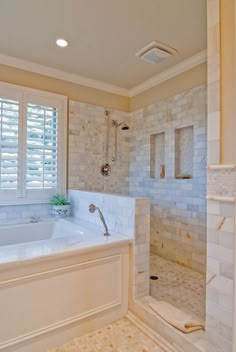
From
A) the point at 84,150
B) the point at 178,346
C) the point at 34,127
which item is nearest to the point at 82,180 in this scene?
the point at 84,150

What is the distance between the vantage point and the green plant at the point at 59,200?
9.91 ft

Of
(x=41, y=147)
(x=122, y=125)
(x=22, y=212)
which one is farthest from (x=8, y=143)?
(x=122, y=125)

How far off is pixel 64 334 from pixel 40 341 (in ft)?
0.59

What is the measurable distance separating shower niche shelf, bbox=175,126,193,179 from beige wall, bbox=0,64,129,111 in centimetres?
124

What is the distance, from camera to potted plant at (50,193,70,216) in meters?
2.98

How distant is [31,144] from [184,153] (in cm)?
205

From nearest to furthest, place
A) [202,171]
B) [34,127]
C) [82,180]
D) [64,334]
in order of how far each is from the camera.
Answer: [64,334] < [202,171] < [34,127] < [82,180]

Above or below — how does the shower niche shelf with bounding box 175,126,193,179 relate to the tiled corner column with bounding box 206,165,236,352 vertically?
above

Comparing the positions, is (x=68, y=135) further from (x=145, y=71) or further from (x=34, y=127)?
(x=145, y=71)

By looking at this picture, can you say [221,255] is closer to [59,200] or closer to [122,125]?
[59,200]

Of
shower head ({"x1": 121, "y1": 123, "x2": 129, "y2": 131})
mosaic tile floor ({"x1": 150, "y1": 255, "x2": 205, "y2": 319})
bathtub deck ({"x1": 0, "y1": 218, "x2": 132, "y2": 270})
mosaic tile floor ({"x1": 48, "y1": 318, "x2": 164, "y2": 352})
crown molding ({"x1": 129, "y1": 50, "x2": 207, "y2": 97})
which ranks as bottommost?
mosaic tile floor ({"x1": 48, "y1": 318, "x2": 164, "y2": 352})

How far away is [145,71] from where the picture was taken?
3.14 m

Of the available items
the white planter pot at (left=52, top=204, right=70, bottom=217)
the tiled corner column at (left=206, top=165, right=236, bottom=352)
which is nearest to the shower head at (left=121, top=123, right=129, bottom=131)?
the white planter pot at (left=52, top=204, right=70, bottom=217)

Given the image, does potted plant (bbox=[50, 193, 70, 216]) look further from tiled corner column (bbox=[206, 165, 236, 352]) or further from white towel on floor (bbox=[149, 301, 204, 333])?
tiled corner column (bbox=[206, 165, 236, 352])
